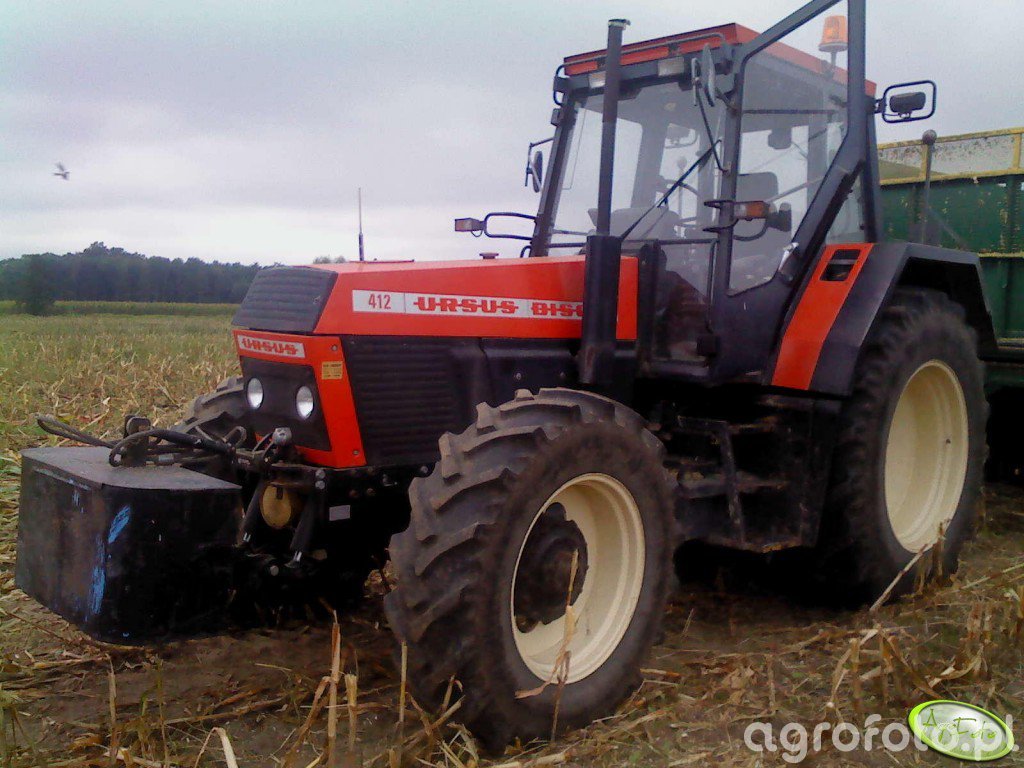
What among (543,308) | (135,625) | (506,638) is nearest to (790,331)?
(543,308)

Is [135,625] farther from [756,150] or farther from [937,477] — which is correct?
[937,477]

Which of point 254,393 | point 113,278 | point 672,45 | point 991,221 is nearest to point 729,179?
point 672,45

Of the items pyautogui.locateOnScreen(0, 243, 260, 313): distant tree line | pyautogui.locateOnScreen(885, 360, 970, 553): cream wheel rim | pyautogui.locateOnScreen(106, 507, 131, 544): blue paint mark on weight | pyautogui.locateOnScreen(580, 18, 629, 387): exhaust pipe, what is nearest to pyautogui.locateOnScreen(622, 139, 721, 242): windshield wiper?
pyautogui.locateOnScreen(580, 18, 629, 387): exhaust pipe

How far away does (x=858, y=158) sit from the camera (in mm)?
4180

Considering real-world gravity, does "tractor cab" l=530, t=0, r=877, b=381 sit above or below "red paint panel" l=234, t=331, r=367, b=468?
above

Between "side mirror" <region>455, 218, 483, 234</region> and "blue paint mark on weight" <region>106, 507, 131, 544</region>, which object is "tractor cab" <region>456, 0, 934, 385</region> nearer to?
"side mirror" <region>455, 218, 483, 234</region>

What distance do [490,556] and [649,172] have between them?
209 cm

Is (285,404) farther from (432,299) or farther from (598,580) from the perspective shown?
(598,580)

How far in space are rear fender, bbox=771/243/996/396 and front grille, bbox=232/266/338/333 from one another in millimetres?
1945

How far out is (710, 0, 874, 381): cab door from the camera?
3.88m

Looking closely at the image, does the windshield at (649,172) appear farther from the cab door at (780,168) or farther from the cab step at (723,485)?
the cab step at (723,485)

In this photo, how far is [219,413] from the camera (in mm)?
3895

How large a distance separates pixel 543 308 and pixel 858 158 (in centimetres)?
166

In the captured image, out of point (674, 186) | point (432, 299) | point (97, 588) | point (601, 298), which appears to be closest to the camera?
point (97, 588)
